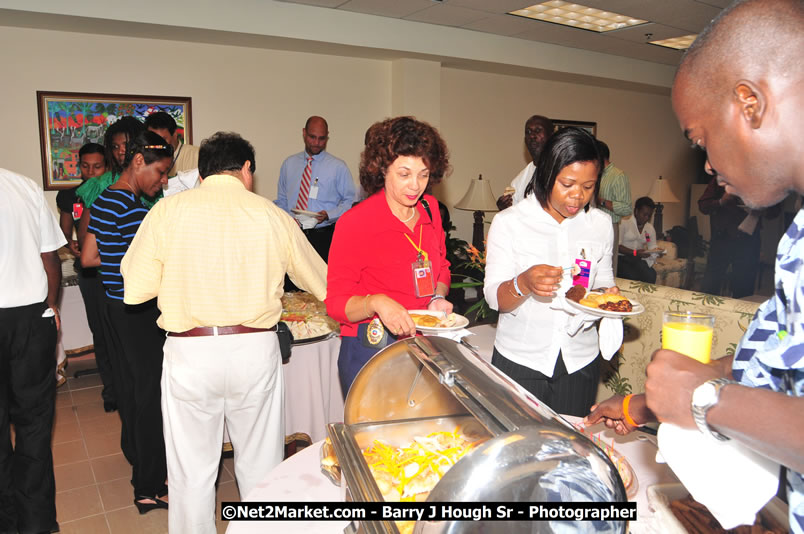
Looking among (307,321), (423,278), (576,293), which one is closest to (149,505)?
(307,321)

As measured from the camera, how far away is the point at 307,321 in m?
3.06

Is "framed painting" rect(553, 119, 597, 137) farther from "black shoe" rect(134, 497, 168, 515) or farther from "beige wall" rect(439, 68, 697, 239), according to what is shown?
"black shoe" rect(134, 497, 168, 515)

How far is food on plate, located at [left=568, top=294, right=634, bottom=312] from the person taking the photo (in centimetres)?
197

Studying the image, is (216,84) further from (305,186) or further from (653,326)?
(653,326)

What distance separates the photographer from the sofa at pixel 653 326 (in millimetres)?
2693

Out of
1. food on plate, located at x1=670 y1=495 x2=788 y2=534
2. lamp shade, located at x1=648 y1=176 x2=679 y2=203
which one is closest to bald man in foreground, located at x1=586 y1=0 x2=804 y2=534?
food on plate, located at x1=670 y1=495 x2=788 y2=534

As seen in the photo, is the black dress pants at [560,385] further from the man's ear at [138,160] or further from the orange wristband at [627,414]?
the man's ear at [138,160]

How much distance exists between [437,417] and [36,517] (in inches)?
90.1

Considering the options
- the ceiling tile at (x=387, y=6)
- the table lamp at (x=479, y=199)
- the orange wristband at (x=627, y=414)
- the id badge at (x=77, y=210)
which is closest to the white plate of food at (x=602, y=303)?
the orange wristband at (x=627, y=414)

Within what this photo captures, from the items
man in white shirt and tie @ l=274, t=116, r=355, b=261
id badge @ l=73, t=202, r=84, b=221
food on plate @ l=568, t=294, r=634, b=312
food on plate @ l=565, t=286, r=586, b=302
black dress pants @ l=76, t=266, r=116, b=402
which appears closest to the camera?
food on plate @ l=568, t=294, r=634, b=312

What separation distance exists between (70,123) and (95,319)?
7.76ft

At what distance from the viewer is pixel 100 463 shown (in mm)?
3557

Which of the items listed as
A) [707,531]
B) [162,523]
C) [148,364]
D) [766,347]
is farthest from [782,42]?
[162,523]

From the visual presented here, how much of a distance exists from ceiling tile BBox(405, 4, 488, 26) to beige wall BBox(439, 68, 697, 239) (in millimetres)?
1192
